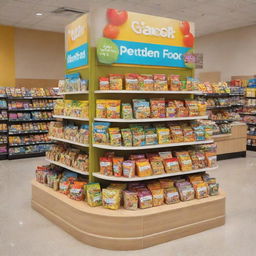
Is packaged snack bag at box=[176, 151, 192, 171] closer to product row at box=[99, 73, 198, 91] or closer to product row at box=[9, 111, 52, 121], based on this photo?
product row at box=[99, 73, 198, 91]

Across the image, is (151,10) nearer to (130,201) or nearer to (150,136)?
(150,136)

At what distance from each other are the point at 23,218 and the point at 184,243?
211 cm

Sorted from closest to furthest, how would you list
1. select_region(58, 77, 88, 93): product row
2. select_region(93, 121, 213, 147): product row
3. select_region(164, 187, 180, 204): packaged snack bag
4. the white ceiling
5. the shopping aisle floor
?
1. the shopping aisle floor
2. select_region(93, 121, 213, 147): product row
3. select_region(164, 187, 180, 204): packaged snack bag
4. select_region(58, 77, 88, 93): product row
5. the white ceiling

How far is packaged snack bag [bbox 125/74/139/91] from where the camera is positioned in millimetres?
3805

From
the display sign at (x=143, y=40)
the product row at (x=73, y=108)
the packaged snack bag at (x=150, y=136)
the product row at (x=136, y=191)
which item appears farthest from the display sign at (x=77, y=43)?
the product row at (x=136, y=191)

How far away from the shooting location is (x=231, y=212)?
183 inches

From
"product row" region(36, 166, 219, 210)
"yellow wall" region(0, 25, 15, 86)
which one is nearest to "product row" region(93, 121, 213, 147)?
"product row" region(36, 166, 219, 210)

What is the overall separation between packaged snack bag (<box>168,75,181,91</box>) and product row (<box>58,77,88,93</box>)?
3.35ft

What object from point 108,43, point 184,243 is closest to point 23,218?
point 184,243

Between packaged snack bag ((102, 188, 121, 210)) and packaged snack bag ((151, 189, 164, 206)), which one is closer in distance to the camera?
packaged snack bag ((102, 188, 121, 210))

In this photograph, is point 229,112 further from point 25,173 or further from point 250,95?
point 25,173

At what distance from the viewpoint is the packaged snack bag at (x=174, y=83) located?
4098 mm

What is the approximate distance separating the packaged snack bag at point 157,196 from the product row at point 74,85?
1.44 m

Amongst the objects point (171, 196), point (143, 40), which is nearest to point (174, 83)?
point (143, 40)
